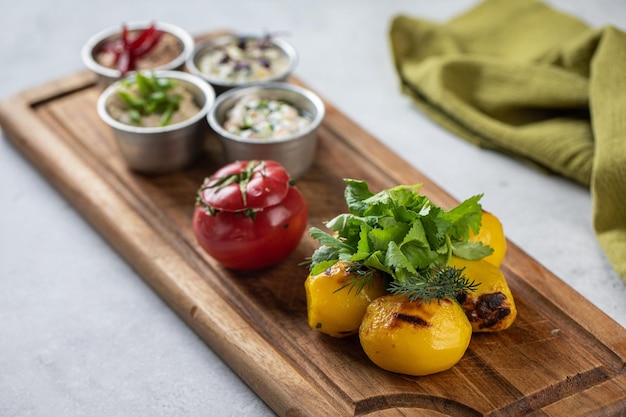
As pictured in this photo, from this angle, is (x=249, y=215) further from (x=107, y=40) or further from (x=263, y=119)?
(x=107, y=40)


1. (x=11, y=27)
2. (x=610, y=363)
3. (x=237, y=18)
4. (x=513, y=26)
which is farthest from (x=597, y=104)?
(x=11, y=27)

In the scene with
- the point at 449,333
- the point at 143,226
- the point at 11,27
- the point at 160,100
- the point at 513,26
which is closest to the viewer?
the point at 449,333

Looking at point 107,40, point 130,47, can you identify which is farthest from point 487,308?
point 107,40

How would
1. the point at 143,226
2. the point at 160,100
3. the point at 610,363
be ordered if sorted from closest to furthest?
the point at 610,363 → the point at 143,226 → the point at 160,100

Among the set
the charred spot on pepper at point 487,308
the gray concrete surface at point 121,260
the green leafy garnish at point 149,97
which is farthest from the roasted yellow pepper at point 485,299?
the green leafy garnish at point 149,97

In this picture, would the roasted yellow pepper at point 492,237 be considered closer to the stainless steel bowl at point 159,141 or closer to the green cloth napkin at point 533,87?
the green cloth napkin at point 533,87

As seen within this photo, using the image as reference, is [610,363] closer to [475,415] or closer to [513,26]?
[475,415]

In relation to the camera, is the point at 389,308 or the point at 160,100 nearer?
the point at 389,308

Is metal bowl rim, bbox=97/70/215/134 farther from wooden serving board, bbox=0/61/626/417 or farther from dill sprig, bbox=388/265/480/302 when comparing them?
dill sprig, bbox=388/265/480/302
